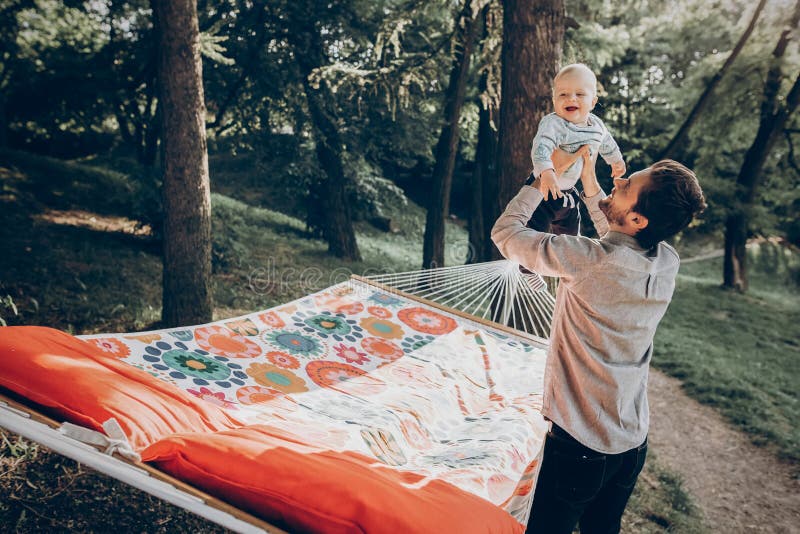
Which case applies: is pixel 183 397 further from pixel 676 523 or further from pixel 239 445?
pixel 676 523

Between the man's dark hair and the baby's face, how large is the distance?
0.39 meters

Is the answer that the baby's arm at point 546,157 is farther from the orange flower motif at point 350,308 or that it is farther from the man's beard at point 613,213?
the orange flower motif at point 350,308

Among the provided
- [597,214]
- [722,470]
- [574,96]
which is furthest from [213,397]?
[722,470]

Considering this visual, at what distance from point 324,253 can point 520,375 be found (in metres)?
5.53

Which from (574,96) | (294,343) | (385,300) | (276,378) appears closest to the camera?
(574,96)

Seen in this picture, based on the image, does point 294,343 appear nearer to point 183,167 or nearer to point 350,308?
point 350,308

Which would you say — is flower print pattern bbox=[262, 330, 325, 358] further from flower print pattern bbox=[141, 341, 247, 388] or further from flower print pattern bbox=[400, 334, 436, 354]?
flower print pattern bbox=[400, 334, 436, 354]

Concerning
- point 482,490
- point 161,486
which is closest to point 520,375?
point 482,490

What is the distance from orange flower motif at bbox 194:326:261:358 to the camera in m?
2.52

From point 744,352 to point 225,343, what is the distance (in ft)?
21.6

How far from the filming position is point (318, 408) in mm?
2213

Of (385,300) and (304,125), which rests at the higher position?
(304,125)

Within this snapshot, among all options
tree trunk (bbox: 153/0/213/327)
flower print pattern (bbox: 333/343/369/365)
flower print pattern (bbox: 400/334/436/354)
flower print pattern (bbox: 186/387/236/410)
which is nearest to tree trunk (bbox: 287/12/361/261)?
tree trunk (bbox: 153/0/213/327)

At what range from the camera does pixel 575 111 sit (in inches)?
64.2
